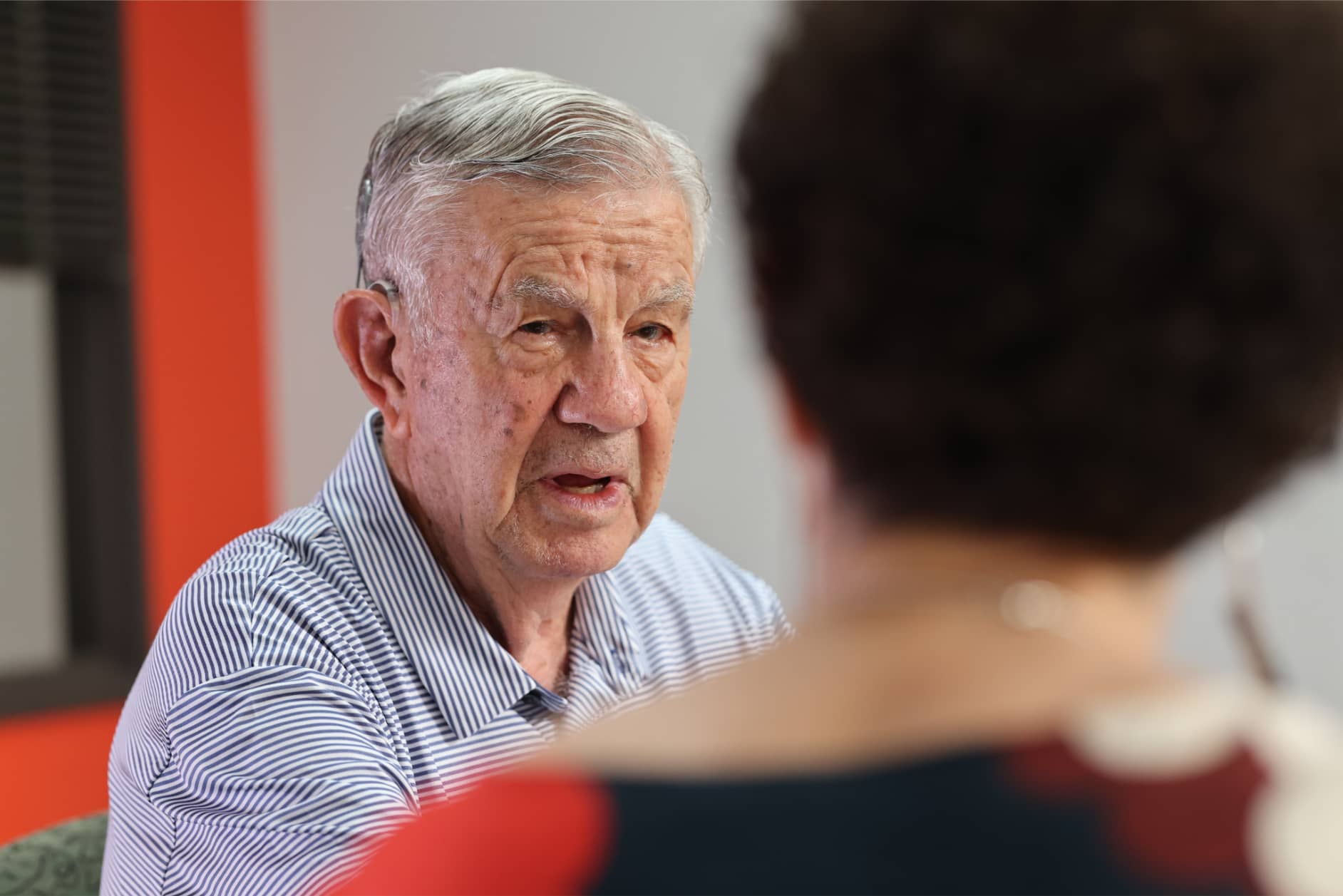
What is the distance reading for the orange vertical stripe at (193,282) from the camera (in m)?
3.76

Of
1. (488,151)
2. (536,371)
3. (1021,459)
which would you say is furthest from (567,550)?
(1021,459)

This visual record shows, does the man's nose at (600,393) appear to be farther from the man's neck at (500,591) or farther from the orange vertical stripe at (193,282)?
the orange vertical stripe at (193,282)

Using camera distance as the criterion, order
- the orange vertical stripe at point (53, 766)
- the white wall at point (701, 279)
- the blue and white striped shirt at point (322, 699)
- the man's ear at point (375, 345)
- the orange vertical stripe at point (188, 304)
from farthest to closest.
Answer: the orange vertical stripe at point (188, 304) → the orange vertical stripe at point (53, 766) → the white wall at point (701, 279) → the man's ear at point (375, 345) → the blue and white striped shirt at point (322, 699)

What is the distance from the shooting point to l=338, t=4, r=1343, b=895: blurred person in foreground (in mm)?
577

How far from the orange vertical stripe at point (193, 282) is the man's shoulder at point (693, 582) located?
7.23 ft

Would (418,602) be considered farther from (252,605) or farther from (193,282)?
(193,282)

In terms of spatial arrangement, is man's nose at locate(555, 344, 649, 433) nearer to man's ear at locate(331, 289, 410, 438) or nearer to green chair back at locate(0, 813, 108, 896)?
man's ear at locate(331, 289, 410, 438)

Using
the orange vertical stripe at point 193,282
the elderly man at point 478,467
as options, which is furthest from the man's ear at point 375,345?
the orange vertical stripe at point 193,282

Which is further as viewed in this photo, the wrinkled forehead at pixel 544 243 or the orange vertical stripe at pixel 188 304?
the orange vertical stripe at pixel 188 304

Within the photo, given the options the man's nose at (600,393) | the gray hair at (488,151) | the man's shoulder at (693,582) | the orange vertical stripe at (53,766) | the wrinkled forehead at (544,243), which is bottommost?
the orange vertical stripe at (53,766)

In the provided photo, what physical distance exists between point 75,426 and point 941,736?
356cm

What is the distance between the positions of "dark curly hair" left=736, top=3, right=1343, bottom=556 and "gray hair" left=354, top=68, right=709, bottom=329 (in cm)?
97

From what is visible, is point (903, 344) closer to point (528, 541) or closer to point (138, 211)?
point (528, 541)

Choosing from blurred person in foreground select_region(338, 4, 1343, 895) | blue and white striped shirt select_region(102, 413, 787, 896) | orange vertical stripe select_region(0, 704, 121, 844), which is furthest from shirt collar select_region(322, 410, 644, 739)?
orange vertical stripe select_region(0, 704, 121, 844)
